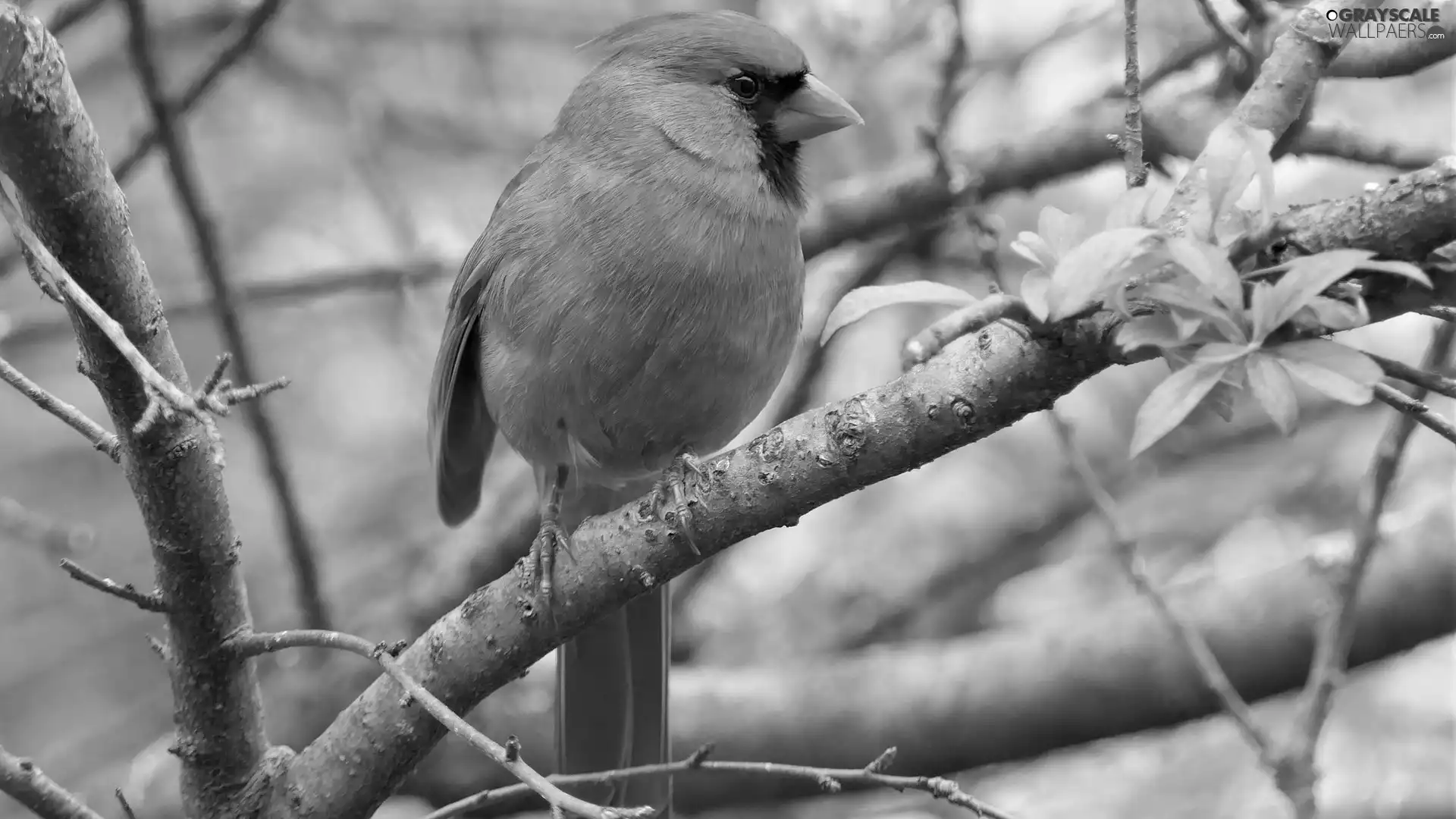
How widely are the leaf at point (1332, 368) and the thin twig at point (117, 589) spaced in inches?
65.1

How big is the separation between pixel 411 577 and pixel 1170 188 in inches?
139

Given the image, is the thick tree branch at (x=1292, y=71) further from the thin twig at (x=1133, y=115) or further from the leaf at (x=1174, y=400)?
the leaf at (x=1174, y=400)

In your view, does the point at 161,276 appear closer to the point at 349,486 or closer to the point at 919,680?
the point at 349,486

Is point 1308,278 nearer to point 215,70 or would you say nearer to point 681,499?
point 681,499

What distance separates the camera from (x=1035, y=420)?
19.6 feet

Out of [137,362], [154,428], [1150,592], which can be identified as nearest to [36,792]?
[154,428]

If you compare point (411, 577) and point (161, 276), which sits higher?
point (161, 276)

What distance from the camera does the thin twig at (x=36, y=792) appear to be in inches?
81.5

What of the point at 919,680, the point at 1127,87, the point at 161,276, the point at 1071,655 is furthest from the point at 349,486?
the point at 1127,87

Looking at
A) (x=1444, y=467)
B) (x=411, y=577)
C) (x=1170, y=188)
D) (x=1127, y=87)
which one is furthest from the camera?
(x=1444, y=467)

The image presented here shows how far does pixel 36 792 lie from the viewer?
2.10 m

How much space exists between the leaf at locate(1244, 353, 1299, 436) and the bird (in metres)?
1.22

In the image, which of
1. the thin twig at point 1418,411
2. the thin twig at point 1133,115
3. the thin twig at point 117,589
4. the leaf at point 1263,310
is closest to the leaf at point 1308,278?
the leaf at point 1263,310

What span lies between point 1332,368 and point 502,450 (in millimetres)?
4368
